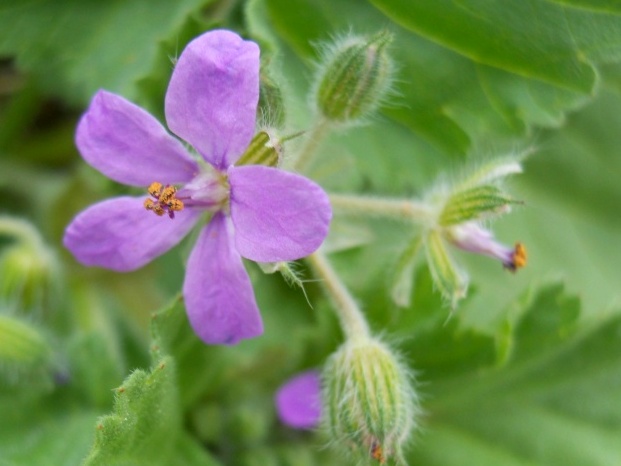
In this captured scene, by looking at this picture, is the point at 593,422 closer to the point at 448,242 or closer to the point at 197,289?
the point at 448,242

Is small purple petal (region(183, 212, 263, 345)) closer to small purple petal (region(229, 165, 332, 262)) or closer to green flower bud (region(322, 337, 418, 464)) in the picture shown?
small purple petal (region(229, 165, 332, 262))

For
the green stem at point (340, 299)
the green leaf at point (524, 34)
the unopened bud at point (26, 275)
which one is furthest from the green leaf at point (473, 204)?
the unopened bud at point (26, 275)

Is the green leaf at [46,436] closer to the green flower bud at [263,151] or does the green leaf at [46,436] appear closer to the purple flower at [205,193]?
the purple flower at [205,193]

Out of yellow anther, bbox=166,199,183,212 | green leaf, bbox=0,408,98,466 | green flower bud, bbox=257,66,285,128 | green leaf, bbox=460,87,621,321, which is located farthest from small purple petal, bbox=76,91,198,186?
green leaf, bbox=460,87,621,321

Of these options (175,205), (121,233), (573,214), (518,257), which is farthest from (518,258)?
(573,214)

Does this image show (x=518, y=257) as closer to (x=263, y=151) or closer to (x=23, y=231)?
(x=263, y=151)

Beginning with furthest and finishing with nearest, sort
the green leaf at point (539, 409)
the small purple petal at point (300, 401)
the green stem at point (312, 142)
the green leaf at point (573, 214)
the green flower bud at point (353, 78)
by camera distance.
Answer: the green leaf at point (573, 214), the green leaf at point (539, 409), the small purple petal at point (300, 401), the green stem at point (312, 142), the green flower bud at point (353, 78)
